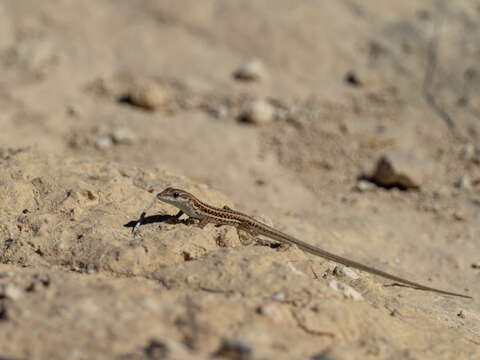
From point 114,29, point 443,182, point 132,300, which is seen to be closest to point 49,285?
point 132,300

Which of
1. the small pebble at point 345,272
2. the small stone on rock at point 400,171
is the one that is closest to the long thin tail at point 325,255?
the small pebble at point 345,272

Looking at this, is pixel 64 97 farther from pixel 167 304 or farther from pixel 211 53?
pixel 167 304

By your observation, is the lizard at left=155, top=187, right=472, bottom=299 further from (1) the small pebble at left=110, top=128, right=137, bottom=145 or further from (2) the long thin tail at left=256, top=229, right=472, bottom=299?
(1) the small pebble at left=110, top=128, right=137, bottom=145

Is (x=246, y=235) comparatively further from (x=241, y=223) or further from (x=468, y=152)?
(x=468, y=152)

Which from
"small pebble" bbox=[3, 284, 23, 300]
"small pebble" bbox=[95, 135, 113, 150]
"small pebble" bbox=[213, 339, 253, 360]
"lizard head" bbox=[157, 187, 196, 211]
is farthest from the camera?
"small pebble" bbox=[95, 135, 113, 150]

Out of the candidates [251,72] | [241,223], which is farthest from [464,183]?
[241,223]

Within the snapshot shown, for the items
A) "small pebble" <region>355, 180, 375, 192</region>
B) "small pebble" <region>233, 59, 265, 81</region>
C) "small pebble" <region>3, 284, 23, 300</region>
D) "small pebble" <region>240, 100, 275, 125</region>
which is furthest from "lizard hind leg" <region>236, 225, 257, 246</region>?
"small pebble" <region>233, 59, 265, 81</region>
